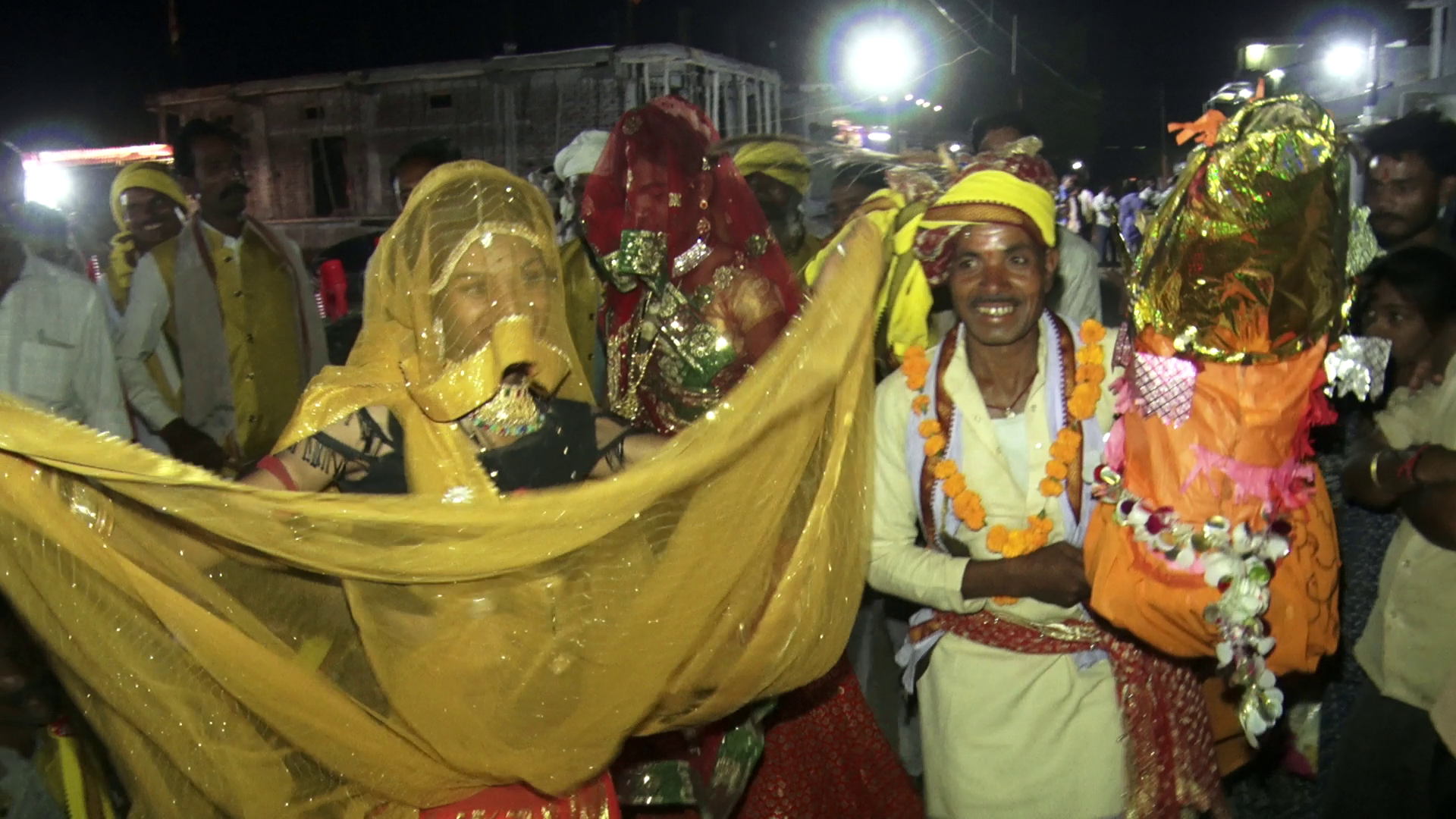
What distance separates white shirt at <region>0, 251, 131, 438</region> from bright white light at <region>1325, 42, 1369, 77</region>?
27096 mm

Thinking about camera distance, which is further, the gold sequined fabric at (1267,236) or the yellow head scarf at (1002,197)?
the yellow head scarf at (1002,197)

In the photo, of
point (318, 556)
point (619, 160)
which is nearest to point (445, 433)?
point (318, 556)

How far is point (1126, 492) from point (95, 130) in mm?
26604

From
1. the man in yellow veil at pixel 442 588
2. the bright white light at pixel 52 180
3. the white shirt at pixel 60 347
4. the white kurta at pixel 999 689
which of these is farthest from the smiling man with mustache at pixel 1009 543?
the bright white light at pixel 52 180

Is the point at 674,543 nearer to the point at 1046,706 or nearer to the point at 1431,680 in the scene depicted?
the point at 1046,706

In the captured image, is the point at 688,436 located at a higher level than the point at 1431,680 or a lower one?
higher

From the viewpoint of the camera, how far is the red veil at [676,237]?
11.1 ft

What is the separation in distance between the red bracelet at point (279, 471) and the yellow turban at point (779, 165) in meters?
3.25

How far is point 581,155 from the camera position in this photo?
544 centimetres

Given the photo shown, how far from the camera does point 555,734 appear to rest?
2025mm

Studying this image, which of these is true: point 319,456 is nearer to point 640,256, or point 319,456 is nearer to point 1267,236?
point 640,256

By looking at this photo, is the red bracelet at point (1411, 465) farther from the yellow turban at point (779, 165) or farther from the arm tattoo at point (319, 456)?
the yellow turban at point (779, 165)

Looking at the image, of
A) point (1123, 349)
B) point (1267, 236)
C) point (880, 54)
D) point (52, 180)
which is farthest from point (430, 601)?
point (880, 54)

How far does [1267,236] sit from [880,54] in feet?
79.2
